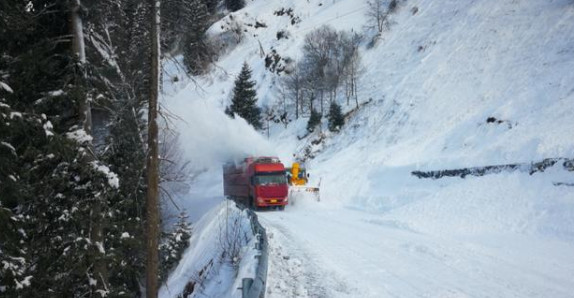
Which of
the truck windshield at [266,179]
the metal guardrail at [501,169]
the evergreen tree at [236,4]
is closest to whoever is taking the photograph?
the metal guardrail at [501,169]

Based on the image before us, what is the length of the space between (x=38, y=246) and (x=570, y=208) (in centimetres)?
1578

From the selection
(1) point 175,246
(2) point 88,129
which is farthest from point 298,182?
(2) point 88,129

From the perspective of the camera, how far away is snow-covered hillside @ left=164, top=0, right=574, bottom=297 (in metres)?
9.42

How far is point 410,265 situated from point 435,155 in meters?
19.3

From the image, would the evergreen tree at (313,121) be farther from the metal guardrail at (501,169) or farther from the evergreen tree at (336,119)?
the metal guardrail at (501,169)

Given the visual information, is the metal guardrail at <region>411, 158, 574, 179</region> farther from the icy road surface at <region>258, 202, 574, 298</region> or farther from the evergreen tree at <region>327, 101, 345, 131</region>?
the evergreen tree at <region>327, 101, 345, 131</region>

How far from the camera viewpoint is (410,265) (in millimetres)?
9742

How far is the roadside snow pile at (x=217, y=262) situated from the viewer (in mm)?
10044

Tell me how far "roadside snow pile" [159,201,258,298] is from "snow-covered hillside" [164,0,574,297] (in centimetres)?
90

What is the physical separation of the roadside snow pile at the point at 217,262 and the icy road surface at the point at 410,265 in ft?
2.36

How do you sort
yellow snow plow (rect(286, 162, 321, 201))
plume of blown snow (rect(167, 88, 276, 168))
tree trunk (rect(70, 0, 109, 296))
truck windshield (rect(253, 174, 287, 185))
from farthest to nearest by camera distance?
plume of blown snow (rect(167, 88, 276, 168)) → yellow snow plow (rect(286, 162, 321, 201)) → truck windshield (rect(253, 174, 287, 185)) → tree trunk (rect(70, 0, 109, 296))

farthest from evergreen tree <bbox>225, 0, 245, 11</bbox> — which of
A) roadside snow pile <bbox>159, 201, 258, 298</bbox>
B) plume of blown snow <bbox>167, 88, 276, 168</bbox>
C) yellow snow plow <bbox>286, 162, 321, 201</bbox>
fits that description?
roadside snow pile <bbox>159, 201, 258, 298</bbox>

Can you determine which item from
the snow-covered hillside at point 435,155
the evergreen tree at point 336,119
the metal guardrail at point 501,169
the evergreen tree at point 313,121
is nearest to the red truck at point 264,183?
the snow-covered hillside at point 435,155

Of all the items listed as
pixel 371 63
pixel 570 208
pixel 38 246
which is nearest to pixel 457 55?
pixel 371 63
